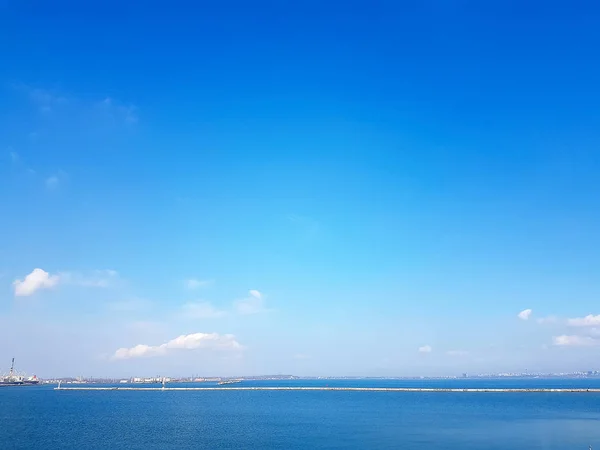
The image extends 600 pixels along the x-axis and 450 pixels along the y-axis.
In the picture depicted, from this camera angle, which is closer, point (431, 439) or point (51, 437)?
point (431, 439)

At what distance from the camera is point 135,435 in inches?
2475

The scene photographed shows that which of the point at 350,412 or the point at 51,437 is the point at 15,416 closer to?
the point at 51,437

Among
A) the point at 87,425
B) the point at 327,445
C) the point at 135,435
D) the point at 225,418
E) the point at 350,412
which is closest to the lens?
the point at 327,445

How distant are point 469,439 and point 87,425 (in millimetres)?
58510

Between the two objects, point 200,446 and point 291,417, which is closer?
point 200,446

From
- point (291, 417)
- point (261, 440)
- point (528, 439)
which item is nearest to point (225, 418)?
point (291, 417)

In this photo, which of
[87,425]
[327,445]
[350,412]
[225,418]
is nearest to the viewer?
[327,445]

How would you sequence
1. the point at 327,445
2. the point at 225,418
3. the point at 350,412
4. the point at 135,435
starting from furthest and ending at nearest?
the point at 350,412 < the point at 225,418 < the point at 135,435 < the point at 327,445

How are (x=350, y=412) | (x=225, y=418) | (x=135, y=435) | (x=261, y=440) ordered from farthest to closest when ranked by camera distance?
(x=350, y=412), (x=225, y=418), (x=135, y=435), (x=261, y=440)

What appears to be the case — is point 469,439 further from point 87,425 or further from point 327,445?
point 87,425

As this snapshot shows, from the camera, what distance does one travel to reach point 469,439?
56.1 meters

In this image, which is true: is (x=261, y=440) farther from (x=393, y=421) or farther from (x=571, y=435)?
(x=571, y=435)

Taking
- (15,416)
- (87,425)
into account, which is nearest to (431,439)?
(87,425)

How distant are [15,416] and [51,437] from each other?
120ft
